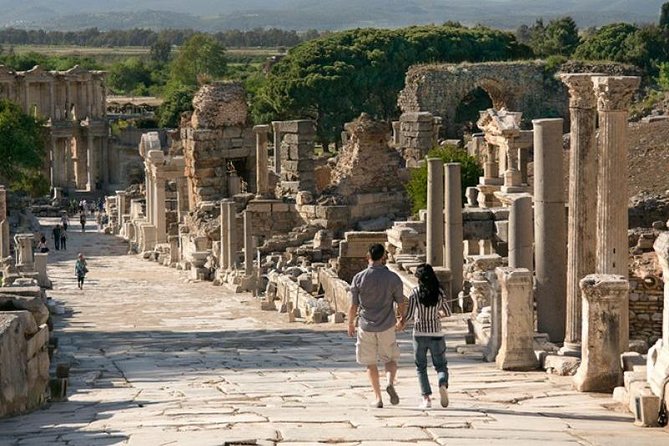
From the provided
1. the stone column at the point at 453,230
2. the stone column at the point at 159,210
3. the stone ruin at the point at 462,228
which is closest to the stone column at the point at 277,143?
the stone ruin at the point at 462,228

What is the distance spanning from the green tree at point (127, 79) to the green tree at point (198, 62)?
8925mm

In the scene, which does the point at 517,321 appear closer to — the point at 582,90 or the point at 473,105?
the point at 582,90

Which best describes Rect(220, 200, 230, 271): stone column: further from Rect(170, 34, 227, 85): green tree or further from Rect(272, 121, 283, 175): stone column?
Rect(170, 34, 227, 85): green tree

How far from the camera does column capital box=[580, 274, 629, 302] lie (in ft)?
48.4

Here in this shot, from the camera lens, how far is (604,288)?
581 inches

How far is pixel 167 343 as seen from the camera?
74.2 feet

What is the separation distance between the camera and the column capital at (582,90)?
17.9 metres

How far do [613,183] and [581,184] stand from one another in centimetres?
102

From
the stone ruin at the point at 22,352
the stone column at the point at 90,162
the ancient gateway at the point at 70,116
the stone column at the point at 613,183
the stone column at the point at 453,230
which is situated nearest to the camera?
the stone ruin at the point at 22,352

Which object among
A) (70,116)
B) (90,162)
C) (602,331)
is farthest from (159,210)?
(70,116)

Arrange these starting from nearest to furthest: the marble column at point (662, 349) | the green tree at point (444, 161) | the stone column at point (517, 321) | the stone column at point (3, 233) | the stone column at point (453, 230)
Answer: the marble column at point (662, 349) → the stone column at point (517, 321) → the stone column at point (453, 230) → the stone column at point (3, 233) → the green tree at point (444, 161)

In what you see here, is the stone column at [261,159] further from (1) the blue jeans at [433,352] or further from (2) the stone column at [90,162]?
(2) the stone column at [90,162]

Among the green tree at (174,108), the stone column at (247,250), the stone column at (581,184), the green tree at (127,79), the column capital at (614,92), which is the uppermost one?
the green tree at (127,79)

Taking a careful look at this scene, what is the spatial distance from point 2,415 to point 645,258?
12448 mm
